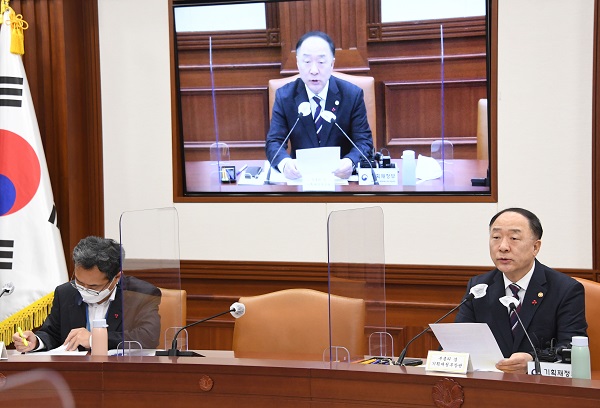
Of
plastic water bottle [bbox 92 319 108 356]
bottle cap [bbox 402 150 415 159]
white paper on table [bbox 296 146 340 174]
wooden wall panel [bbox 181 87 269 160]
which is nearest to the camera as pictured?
plastic water bottle [bbox 92 319 108 356]

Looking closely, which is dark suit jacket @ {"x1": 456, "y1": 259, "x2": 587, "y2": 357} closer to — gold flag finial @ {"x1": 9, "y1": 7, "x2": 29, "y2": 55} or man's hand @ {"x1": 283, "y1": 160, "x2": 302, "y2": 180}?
man's hand @ {"x1": 283, "y1": 160, "x2": 302, "y2": 180}

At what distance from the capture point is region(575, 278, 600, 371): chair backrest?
135 inches

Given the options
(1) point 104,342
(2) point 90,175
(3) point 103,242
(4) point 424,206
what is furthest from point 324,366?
(2) point 90,175

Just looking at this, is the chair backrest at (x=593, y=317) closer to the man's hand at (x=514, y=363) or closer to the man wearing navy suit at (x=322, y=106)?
the man's hand at (x=514, y=363)

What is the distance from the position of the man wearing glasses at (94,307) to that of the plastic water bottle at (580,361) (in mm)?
1536

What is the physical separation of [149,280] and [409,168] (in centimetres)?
202

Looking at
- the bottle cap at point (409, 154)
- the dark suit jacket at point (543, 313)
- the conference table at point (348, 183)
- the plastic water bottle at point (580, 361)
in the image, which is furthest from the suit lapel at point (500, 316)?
the bottle cap at point (409, 154)

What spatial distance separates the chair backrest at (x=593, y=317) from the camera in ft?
11.2

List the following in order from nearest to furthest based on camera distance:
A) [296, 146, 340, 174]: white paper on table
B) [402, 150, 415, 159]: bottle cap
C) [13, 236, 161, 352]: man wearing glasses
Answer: [13, 236, 161, 352]: man wearing glasses, [402, 150, 415, 159]: bottle cap, [296, 146, 340, 174]: white paper on table

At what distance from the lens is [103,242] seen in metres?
3.68

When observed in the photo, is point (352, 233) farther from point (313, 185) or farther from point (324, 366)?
point (313, 185)

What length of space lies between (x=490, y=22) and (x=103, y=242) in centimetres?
237

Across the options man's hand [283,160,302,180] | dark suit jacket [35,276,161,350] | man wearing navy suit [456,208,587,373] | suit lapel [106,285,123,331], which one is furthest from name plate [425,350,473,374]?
man's hand [283,160,302,180]

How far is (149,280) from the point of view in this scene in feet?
10.8
